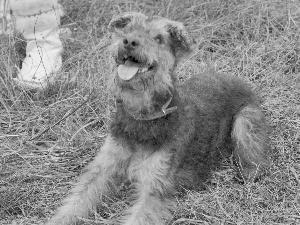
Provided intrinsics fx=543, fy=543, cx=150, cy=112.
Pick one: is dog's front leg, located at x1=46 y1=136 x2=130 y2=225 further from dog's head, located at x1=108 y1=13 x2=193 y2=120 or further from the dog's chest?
dog's head, located at x1=108 y1=13 x2=193 y2=120

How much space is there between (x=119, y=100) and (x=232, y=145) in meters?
1.51

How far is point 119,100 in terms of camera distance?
4.59m

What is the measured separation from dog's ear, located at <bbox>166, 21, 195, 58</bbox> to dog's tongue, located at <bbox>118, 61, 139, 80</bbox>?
47 centimetres

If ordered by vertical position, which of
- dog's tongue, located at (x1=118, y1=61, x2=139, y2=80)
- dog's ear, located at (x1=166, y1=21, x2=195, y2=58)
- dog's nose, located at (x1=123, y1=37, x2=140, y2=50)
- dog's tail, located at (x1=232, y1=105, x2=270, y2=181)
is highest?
dog's nose, located at (x1=123, y1=37, x2=140, y2=50)

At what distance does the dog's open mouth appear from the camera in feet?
14.1

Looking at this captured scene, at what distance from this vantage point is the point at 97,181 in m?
4.79

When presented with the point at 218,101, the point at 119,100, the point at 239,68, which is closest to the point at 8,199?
the point at 119,100

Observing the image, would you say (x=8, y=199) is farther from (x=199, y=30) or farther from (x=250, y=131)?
(x=199, y=30)

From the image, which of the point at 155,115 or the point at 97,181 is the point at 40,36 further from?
the point at 155,115

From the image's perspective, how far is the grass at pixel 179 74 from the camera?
479cm

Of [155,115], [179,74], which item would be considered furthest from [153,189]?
[179,74]

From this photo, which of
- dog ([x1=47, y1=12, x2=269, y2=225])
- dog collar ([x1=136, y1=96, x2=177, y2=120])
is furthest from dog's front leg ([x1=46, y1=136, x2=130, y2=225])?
dog collar ([x1=136, y1=96, x2=177, y2=120])

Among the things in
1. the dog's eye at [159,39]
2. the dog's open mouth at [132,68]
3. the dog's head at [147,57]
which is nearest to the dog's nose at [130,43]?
the dog's head at [147,57]

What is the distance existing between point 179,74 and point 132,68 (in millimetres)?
2450
